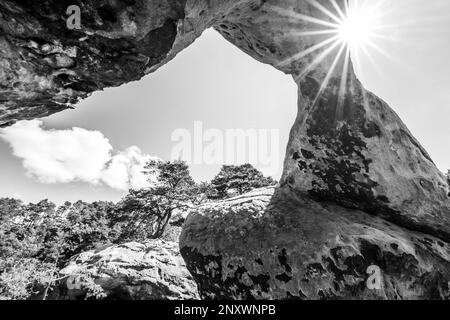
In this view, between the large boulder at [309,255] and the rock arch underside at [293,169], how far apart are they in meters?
0.03

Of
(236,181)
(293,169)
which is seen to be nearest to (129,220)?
(236,181)

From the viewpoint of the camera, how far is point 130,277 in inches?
505

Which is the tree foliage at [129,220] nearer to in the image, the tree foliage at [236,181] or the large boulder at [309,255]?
the tree foliage at [236,181]

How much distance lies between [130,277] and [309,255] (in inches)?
411

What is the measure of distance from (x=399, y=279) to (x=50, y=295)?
17.7 meters

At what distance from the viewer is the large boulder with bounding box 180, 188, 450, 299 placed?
6.38 metres

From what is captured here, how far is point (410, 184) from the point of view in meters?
8.18

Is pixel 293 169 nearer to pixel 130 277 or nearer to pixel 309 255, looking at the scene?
pixel 309 255

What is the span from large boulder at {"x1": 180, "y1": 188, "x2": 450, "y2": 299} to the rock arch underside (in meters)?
0.03

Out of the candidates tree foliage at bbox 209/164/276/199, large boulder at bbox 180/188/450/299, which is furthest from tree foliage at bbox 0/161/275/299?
large boulder at bbox 180/188/450/299

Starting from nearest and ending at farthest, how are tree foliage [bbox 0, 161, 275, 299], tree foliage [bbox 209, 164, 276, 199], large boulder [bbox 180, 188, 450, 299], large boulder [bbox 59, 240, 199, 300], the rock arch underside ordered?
1. the rock arch underside
2. large boulder [bbox 180, 188, 450, 299]
3. large boulder [bbox 59, 240, 199, 300]
4. tree foliage [bbox 0, 161, 275, 299]
5. tree foliage [bbox 209, 164, 276, 199]

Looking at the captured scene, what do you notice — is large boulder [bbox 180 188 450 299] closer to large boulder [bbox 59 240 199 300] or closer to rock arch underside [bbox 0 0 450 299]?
rock arch underside [bbox 0 0 450 299]
